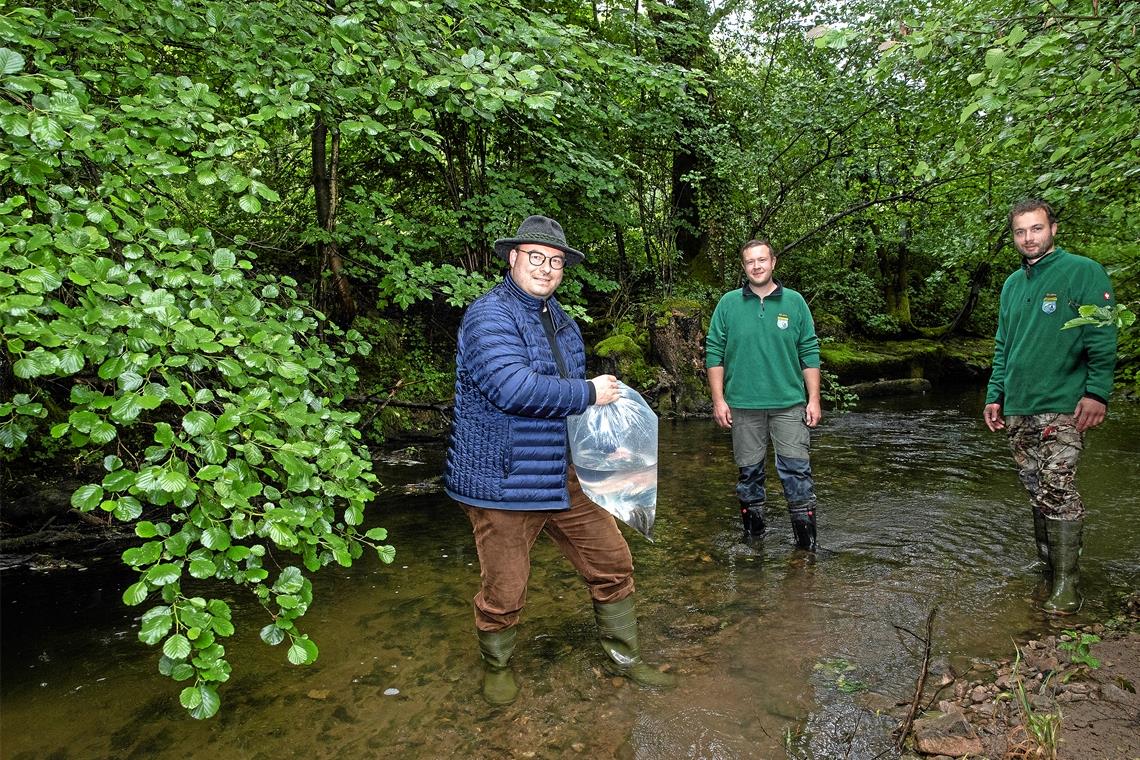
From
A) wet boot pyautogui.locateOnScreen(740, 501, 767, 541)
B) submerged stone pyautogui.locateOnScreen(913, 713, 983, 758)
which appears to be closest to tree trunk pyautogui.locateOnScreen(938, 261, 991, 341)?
wet boot pyautogui.locateOnScreen(740, 501, 767, 541)

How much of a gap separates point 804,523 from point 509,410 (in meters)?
3.06

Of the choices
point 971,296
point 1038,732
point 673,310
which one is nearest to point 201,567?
point 1038,732

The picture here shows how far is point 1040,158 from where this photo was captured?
6859 mm

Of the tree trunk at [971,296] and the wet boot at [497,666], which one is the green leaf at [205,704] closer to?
the wet boot at [497,666]

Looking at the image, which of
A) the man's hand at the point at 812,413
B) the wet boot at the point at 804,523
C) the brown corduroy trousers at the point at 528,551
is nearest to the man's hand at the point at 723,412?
the man's hand at the point at 812,413

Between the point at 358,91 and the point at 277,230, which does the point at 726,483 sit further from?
the point at 277,230

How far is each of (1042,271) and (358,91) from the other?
4.20 m

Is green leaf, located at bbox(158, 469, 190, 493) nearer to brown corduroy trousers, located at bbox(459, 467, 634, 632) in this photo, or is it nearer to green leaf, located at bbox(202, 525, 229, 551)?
green leaf, located at bbox(202, 525, 229, 551)

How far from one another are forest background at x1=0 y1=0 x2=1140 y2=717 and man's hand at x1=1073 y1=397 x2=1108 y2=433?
1.48 m

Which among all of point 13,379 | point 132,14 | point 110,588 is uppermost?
point 132,14

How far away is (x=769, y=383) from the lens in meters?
4.88

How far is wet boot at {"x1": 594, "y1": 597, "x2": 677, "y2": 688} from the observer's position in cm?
331

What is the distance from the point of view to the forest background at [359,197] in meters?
2.05

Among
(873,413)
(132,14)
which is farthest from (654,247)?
(132,14)
